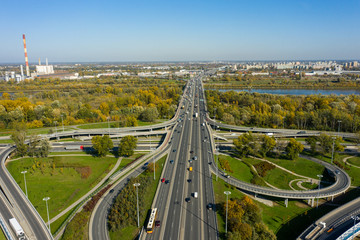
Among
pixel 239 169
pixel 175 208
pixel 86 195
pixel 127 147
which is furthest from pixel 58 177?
pixel 239 169

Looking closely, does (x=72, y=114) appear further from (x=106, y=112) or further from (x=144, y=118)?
(x=144, y=118)

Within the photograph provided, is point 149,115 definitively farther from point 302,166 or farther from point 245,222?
point 245,222

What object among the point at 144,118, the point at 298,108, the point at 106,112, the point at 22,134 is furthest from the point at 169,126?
the point at 298,108

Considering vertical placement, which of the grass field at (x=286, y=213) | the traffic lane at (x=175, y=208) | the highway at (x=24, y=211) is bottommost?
the grass field at (x=286, y=213)

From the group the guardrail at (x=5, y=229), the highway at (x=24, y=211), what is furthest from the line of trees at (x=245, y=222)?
the guardrail at (x=5, y=229)

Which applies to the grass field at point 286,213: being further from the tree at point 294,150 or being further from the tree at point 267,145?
Answer: the tree at point 267,145

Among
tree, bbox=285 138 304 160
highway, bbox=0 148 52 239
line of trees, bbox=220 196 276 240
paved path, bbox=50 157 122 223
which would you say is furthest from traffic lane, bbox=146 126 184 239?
tree, bbox=285 138 304 160
